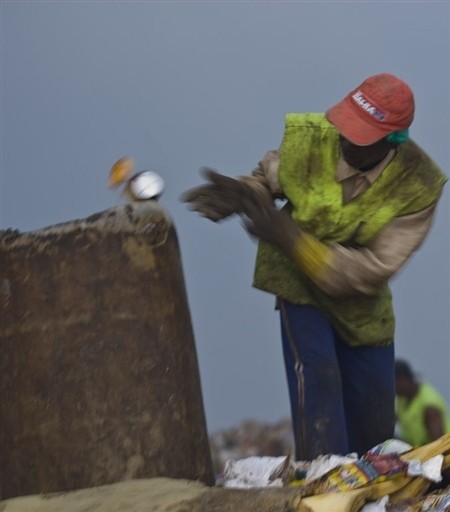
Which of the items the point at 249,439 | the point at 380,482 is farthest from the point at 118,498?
the point at 249,439

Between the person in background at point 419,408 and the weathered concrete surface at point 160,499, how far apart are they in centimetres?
361

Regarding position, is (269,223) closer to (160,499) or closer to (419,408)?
(160,499)

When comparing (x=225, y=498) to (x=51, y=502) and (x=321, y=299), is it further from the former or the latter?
(x=321, y=299)

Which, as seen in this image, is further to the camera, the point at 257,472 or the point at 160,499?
the point at 257,472

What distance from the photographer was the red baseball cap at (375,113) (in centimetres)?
493

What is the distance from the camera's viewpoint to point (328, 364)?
512 centimetres

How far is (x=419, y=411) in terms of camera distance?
816 cm

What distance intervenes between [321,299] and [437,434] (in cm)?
311

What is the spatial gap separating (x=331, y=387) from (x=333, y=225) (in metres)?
0.50

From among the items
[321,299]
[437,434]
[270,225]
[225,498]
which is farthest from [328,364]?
[437,434]

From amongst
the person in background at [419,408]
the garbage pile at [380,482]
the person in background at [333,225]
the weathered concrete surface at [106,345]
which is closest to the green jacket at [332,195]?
the person in background at [333,225]

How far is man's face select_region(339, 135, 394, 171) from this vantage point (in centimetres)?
498

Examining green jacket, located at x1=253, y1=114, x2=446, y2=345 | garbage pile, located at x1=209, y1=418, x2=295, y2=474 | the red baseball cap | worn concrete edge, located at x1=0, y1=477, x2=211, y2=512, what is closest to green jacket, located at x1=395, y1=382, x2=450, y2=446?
garbage pile, located at x1=209, y1=418, x2=295, y2=474

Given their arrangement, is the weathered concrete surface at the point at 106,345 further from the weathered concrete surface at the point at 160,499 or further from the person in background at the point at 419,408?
the person in background at the point at 419,408
